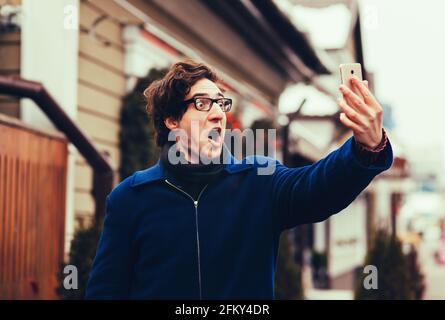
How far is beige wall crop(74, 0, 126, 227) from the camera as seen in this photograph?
617 centimetres

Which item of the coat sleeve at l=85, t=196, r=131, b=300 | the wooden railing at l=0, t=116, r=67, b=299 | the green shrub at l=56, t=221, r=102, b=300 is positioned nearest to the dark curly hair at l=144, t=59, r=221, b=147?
the coat sleeve at l=85, t=196, r=131, b=300

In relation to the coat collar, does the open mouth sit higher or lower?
higher

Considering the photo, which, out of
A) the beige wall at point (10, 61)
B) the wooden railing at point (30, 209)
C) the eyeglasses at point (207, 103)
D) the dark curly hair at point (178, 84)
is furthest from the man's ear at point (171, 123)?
the beige wall at point (10, 61)

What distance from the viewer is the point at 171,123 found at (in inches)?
103

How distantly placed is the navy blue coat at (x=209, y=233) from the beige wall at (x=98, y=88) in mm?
3550

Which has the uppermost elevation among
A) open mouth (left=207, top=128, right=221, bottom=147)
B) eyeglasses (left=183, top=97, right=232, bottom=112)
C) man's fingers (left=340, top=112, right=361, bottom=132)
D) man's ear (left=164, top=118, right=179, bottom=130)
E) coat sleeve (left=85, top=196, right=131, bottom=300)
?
eyeglasses (left=183, top=97, right=232, bottom=112)

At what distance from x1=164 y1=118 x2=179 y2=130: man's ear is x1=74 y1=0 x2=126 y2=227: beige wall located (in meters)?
3.44

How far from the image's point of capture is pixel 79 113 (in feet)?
20.3

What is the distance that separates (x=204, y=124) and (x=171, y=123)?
188mm

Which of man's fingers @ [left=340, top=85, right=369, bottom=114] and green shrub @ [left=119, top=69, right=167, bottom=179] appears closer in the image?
man's fingers @ [left=340, top=85, right=369, bottom=114]

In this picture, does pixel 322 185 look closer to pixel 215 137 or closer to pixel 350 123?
pixel 350 123

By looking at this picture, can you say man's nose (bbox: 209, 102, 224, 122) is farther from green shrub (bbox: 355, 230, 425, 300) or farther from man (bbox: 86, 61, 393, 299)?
green shrub (bbox: 355, 230, 425, 300)

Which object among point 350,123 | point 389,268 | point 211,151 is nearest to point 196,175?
point 211,151

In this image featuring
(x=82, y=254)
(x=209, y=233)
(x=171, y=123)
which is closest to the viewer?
(x=209, y=233)
